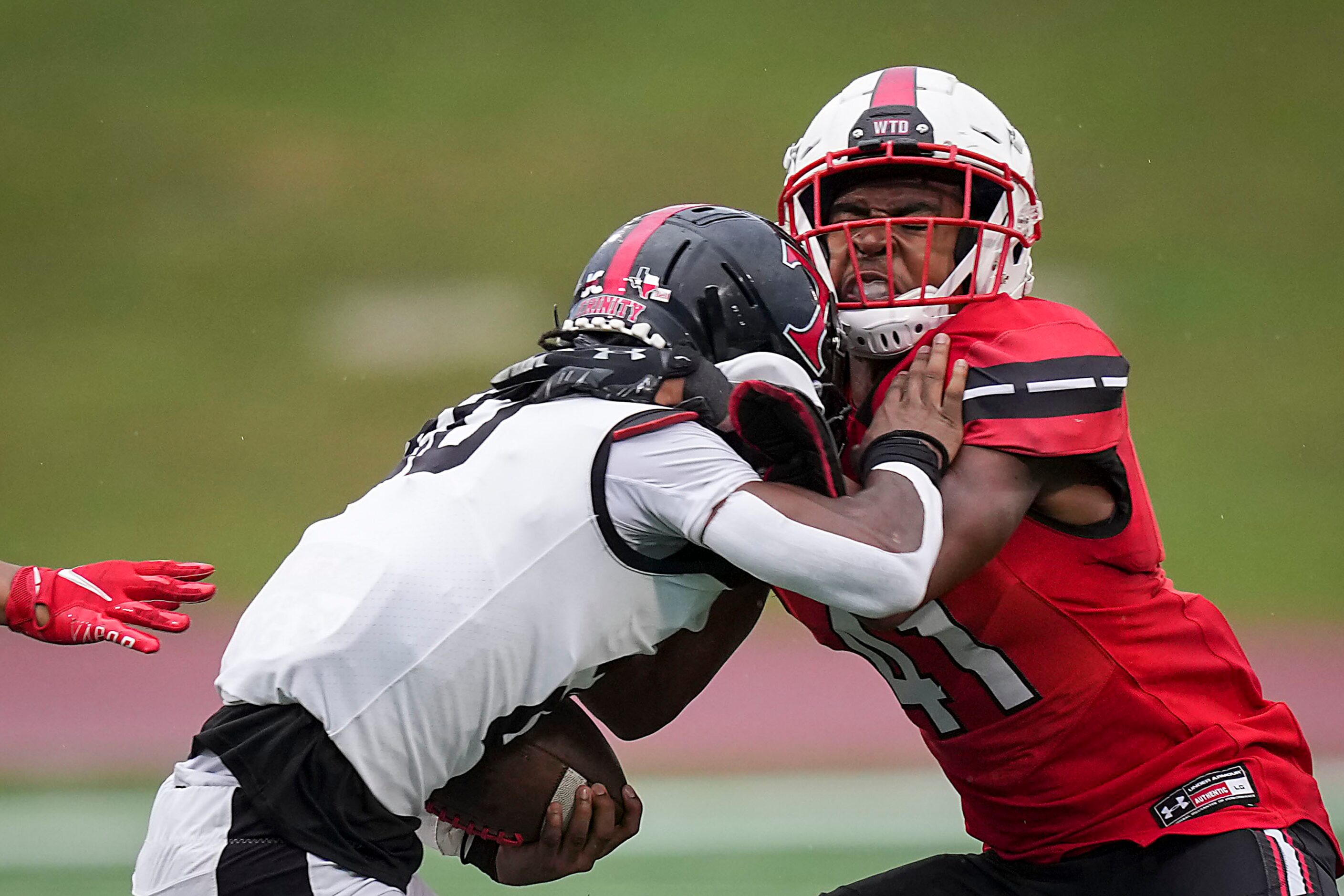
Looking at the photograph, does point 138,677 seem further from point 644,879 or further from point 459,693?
point 459,693

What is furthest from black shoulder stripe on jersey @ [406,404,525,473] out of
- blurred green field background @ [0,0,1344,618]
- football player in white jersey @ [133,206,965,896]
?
blurred green field background @ [0,0,1344,618]

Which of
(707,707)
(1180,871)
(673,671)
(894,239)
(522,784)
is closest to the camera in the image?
(522,784)

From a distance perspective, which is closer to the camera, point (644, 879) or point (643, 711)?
point (643, 711)

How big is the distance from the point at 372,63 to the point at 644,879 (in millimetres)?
6050

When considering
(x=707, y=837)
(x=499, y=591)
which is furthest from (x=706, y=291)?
(x=707, y=837)

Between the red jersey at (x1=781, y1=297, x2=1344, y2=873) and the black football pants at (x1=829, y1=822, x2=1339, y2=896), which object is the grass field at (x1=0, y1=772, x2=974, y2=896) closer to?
the black football pants at (x1=829, y1=822, x2=1339, y2=896)

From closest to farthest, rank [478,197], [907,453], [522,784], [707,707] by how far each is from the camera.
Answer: [522,784] → [907,453] → [707,707] → [478,197]

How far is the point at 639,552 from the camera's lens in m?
2.10

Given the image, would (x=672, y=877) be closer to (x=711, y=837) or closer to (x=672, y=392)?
(x=711, y=837)

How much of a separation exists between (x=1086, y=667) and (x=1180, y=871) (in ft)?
1.22

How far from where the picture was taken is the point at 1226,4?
9172 mm

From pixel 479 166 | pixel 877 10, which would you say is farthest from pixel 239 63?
pixel 877 10

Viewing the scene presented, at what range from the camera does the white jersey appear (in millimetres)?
2014

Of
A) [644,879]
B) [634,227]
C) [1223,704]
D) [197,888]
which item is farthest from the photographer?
[644,879]
